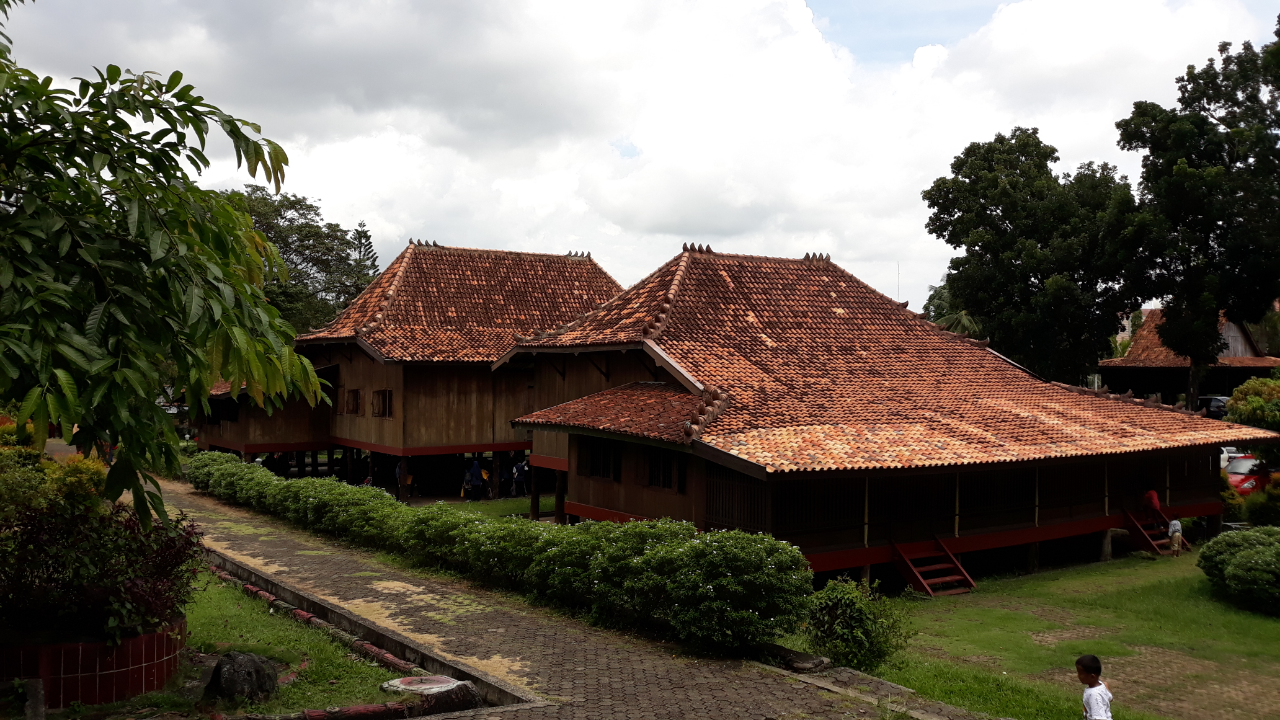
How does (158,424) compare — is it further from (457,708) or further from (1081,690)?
(1081,690)

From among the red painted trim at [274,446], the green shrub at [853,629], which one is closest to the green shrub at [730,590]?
the green shrub at [853,629]

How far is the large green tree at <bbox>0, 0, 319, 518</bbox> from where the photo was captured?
20.1ft

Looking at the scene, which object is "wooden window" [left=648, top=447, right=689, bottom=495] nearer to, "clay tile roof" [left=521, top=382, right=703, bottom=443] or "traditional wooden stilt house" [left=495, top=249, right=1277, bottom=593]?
"traditional wooden stilt house" [left=495, top=249, right=1277, bottom=593]

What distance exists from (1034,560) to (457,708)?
13.4 m

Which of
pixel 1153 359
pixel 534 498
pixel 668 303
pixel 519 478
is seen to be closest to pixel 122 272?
pixel 668 303

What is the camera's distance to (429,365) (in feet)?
84.3

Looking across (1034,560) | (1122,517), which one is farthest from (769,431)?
(1122,517)

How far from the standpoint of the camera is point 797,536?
15.1m

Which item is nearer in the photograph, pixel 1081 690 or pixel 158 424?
pixel 158 424

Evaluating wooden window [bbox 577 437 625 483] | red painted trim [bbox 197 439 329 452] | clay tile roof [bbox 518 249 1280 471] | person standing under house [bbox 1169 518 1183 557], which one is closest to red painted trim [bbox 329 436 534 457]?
red painted trim [bbox 197 439 329 452]

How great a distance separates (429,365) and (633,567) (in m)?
15.5

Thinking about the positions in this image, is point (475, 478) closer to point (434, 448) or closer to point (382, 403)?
point (434, 448)

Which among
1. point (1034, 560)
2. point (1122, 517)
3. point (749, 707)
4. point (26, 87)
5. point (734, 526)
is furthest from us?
point (1122, 517)

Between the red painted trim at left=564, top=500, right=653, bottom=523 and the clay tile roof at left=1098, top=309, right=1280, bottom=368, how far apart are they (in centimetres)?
3339
